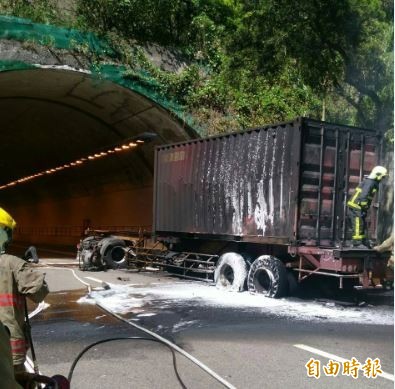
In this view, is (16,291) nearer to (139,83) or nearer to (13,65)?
(13,65)

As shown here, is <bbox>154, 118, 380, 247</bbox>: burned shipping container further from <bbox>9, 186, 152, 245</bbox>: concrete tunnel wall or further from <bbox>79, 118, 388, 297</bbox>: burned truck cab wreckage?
<bbox>9, 186, 152, 245</bbox>: concrete tunnel wall

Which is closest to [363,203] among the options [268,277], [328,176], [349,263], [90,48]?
[328,176]

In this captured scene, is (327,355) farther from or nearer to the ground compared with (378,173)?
nearer to the ground

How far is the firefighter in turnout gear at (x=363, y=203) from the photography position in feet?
33.8

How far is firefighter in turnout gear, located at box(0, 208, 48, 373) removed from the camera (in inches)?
124

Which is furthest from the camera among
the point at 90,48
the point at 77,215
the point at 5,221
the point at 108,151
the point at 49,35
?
the point at 77,215

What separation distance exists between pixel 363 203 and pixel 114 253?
8.89 meters

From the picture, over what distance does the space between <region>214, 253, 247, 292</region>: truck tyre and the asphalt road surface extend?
409 mm

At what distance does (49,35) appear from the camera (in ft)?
52.4

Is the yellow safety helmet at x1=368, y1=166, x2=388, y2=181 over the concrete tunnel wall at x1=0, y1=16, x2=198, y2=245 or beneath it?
beneath

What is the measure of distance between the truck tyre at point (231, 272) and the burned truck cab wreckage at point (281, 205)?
2 centimetres

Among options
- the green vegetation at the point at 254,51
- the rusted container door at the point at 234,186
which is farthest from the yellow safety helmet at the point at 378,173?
the green vegetation at the point at 254,51

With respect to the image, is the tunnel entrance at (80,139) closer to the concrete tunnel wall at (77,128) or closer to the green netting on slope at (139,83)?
the concrete tunnel wall at (77,128)

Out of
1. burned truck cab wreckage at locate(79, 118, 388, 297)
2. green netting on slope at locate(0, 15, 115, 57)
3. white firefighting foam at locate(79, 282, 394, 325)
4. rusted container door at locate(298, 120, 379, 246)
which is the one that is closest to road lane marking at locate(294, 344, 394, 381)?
white firefighting foam at locate(79, 282, 394, 325)
